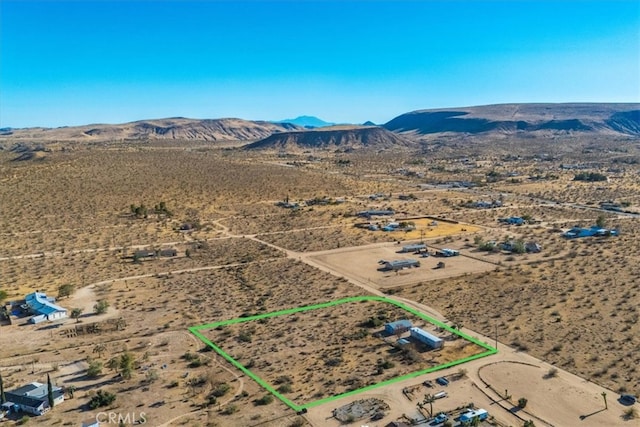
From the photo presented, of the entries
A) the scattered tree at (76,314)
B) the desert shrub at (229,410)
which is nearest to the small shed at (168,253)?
the scattered tree at (76,314)

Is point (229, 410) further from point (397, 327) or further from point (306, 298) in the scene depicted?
point (306, 298)

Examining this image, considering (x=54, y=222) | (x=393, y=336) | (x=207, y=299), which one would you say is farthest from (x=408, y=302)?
(x=54, y=222)

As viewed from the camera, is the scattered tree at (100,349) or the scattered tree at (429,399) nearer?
the scattered tree at (429,399)

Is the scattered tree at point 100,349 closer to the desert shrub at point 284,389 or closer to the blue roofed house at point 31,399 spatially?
the blue roofed house at point 31,399

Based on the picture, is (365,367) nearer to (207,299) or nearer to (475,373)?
(475,373)

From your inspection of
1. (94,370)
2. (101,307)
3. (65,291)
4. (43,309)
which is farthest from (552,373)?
(65,291)

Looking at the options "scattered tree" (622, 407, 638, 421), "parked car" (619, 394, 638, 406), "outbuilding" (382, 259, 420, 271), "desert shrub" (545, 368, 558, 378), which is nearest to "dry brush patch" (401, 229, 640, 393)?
"parked car" (619, 394, 638, 406)
